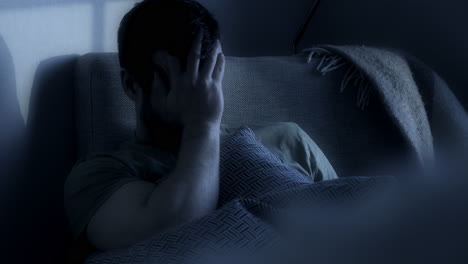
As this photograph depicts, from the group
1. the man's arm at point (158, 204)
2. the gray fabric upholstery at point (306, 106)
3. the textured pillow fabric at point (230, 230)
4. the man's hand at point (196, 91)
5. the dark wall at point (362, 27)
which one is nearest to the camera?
the textured pillow fabric at point (230, 230)

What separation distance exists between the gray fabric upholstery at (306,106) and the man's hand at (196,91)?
257 millimetres

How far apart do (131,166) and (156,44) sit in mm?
273

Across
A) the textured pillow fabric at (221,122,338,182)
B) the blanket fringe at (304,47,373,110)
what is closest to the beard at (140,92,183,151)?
the textured pillow fabric at (221,122,338,182)

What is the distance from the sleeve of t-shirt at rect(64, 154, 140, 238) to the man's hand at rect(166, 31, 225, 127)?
149mm

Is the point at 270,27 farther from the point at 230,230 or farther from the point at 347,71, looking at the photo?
the point at 230,230

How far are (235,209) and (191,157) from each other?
0.93 ft

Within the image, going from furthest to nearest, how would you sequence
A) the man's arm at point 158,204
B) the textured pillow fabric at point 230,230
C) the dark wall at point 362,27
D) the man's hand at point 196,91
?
the dark wall at point 362,27 < the man's hand at point 196,91 < the man's arm at point 158,204 < the textured pillow fabric at point 230,230

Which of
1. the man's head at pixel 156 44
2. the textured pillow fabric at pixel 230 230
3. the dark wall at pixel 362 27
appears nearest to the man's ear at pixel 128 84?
the man's head at pixel 156 44

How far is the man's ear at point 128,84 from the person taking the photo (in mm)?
1105

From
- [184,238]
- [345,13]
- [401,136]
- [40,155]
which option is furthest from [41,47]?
[345,13]

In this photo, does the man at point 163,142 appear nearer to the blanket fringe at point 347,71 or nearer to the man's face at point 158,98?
the man's face at point 158,98

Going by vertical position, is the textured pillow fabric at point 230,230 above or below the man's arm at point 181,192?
above

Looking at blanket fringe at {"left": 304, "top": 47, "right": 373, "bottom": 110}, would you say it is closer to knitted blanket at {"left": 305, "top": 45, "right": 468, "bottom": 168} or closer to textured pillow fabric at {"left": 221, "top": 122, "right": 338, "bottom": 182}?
knitted blanket at {"left": 305, "top": 45, "right": 468, "bottom": 168}

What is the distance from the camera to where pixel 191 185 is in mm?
825
